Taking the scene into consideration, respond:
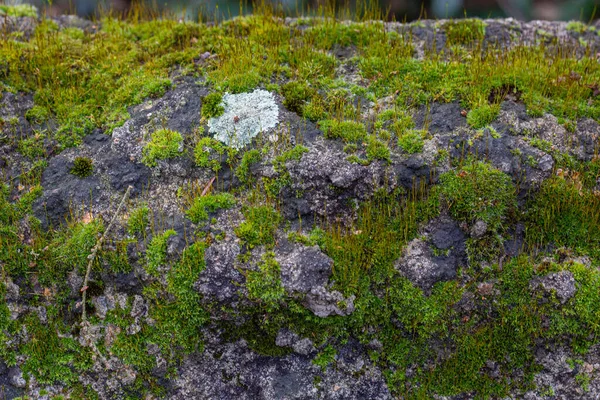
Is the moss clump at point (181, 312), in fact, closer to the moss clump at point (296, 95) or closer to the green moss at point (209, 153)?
the green moss at point (209, 153)

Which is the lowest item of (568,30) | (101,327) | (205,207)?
(101,327)

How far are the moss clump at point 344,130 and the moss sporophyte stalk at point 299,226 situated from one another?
0.08ft

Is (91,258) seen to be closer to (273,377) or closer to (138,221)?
(138,221)

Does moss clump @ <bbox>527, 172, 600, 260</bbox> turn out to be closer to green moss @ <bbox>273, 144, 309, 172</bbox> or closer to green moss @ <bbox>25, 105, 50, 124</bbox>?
green moss @ <bbox>273, 144, 309, 172</bbox>

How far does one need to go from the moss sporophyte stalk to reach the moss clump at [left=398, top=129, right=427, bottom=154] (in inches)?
0.6

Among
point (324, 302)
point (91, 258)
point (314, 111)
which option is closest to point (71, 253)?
point (91, 258)

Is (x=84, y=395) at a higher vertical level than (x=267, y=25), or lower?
lower

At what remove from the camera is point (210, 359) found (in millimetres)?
5000

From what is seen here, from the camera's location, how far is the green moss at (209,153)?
5.65 meters

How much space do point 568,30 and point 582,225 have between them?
3998 millimetres

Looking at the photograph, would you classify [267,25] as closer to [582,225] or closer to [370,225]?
[370,225]

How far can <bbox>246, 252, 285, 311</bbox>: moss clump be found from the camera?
4.79 meters

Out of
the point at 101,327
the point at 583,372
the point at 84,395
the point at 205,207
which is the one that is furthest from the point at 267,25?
the point at 583,372

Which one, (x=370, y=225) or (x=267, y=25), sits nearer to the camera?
A: (x=370, y=225)
